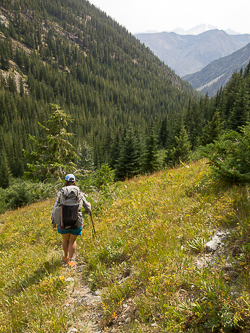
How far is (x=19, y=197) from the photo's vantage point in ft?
89.1

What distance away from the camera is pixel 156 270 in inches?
108

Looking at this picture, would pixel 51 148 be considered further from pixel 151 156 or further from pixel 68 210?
pixel 151 156

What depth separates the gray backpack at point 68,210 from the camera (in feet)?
12.6

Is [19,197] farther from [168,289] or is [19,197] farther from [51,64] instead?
[51,64]

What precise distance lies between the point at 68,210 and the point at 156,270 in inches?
84.6

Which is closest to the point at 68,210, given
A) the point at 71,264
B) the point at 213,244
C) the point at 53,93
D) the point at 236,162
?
the point at 71,264

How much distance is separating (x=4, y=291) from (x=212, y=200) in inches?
193

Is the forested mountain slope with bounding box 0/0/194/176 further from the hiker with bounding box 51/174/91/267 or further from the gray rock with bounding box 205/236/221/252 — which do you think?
the gray rock with bounding box 205/236/221/252

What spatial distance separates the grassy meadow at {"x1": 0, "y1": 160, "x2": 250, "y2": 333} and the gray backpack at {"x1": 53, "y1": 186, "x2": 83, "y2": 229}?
87cm

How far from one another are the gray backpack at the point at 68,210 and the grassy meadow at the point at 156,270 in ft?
2.85

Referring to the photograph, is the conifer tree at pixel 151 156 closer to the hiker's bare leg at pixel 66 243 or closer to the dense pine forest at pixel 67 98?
the hiker's bare leg at pixel 66 243

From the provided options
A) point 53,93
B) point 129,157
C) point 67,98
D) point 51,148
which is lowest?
point 129,157

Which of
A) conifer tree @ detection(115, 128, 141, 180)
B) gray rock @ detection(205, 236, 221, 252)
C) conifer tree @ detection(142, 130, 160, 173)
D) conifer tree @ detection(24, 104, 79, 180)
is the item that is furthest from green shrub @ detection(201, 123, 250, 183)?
conifer tree @ detection(115, 128, 141, 180)

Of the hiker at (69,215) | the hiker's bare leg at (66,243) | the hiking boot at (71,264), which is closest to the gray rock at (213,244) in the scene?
the hiker at (69,215)
